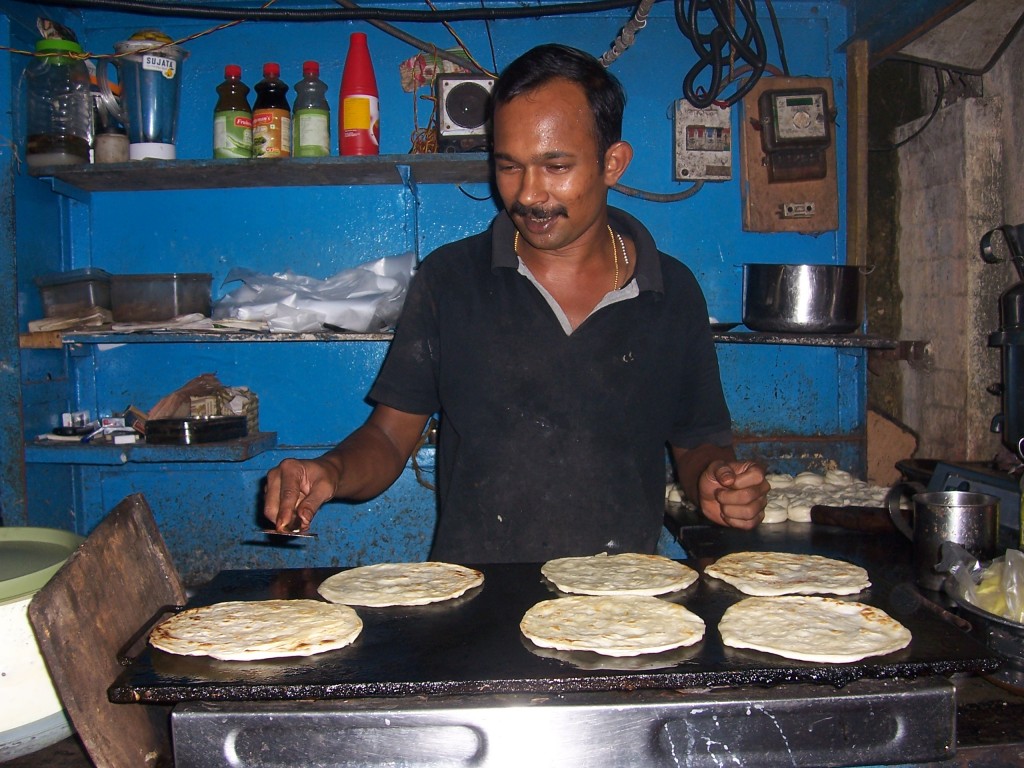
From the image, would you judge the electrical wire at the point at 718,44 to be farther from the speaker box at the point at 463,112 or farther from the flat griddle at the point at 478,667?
the flat griddle at the point at 478,667

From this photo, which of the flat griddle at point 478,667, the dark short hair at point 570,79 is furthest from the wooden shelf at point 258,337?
the flat griddle at point 478,667

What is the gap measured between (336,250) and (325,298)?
0.38 metres

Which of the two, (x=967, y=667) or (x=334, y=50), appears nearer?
(x=967, y=667)

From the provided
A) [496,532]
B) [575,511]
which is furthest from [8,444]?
[575,511]

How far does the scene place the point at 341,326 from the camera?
10.0 ft

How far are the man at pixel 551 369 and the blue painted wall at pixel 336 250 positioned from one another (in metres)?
1.29

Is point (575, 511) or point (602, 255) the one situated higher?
point (602, 255)

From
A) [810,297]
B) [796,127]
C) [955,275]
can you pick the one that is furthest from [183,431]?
[955,275]

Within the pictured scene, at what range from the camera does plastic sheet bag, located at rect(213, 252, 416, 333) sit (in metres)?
3.08

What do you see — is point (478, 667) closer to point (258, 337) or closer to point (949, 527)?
point (949, 527)

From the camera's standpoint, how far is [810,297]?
9.57 feet

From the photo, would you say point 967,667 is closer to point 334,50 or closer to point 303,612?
point 303,612

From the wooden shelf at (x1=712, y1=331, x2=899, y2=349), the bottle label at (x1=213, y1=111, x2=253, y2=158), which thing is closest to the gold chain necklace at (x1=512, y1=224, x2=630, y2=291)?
the wooden shelf at (x1=712, y1=331, x2=899, y2=349)

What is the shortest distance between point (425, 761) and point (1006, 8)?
3256 mm
